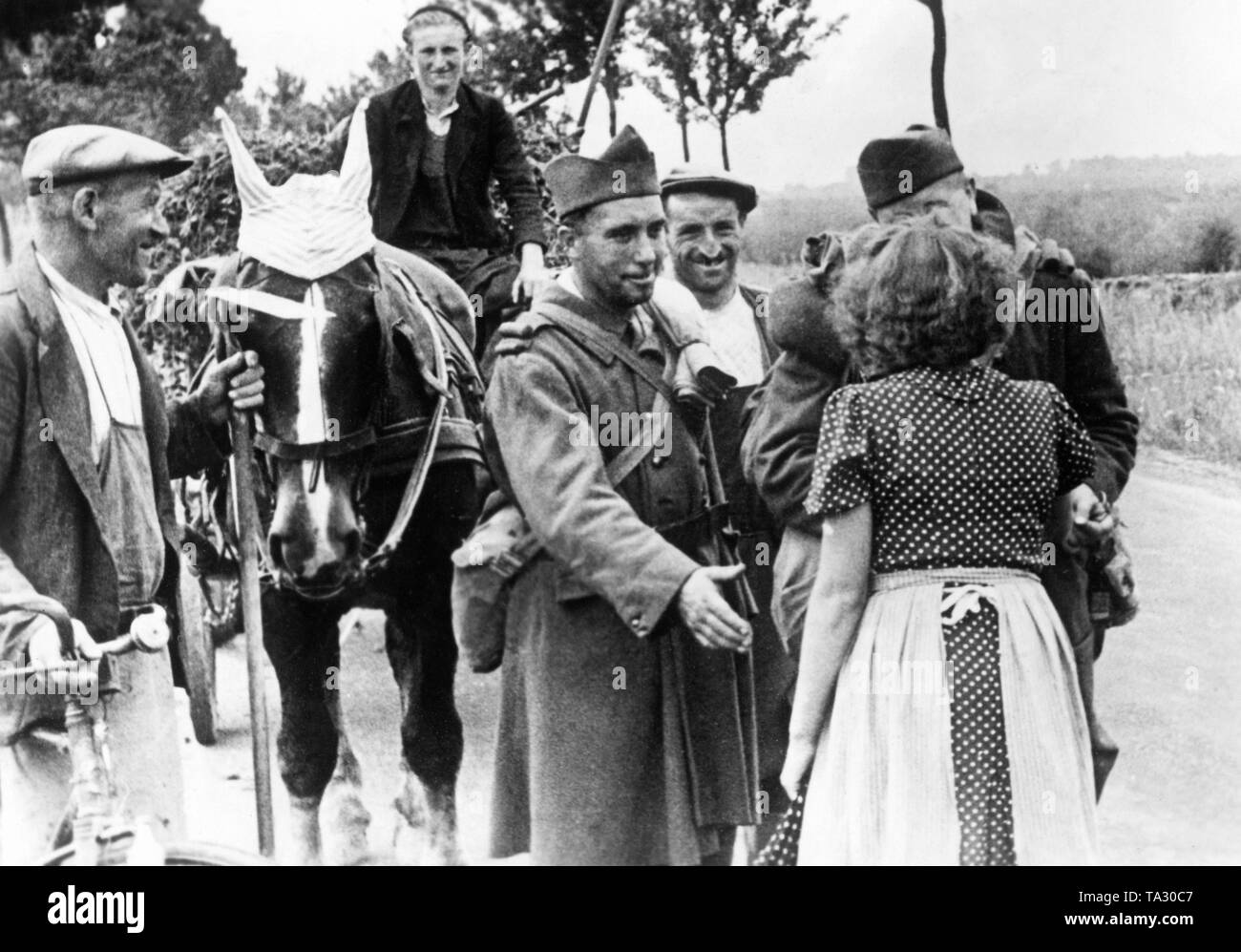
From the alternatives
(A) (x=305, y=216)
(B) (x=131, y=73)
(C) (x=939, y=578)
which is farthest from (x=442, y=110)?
(C) (x=939, y=578)

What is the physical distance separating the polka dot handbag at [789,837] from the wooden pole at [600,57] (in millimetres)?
2264

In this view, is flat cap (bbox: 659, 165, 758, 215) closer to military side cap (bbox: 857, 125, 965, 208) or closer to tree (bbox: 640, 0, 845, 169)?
tree (bbox: 640, 0, 845, 169)

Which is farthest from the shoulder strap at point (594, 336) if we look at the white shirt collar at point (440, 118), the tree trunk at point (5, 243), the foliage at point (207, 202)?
the tree trunk at point (5, 243)

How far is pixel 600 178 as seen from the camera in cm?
510

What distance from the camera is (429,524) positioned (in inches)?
216

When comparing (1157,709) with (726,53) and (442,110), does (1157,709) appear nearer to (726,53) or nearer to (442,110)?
(726,53)

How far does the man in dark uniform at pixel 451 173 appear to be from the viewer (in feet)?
18.8

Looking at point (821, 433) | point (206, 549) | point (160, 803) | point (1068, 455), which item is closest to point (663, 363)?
point (821, 433)

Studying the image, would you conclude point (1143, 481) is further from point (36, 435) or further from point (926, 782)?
point (36, 435)

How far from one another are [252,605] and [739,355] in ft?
5.21

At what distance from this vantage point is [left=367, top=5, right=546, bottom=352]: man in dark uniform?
5.72 meters

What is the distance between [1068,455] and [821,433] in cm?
59

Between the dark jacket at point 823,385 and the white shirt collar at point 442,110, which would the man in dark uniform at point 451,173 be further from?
the dark jacket at point 823,385

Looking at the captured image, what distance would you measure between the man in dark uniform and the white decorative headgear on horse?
0.25 meters
